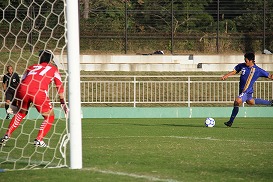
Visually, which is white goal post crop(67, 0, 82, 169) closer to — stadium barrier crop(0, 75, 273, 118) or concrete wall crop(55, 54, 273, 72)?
stadium barrier crop(0, 75, 273, 118)

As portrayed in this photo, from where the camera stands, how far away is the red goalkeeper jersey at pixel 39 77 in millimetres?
12781

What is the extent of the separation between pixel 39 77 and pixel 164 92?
18.2 meters

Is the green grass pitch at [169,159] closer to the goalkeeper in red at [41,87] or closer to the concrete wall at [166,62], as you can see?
the goalkeeper in red at [41,87]

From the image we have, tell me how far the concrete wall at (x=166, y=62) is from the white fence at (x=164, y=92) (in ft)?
17.0

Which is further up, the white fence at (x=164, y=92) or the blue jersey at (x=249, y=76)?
the blue jersey at (x=249, y=76)

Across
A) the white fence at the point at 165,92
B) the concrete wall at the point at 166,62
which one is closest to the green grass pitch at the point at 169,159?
the white fence at the point at 165,92

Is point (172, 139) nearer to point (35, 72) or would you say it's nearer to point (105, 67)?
point (35, 72)

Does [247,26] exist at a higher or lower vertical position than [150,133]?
higher

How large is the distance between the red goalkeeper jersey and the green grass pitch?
132cm

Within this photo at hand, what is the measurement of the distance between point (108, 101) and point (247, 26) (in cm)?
1740

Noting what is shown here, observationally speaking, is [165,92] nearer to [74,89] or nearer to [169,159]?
[169,159]

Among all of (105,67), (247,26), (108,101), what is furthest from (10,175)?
(247,26)

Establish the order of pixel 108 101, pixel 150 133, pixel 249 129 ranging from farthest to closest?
pixel 108 101
pixel 249 129
pixel 150 133

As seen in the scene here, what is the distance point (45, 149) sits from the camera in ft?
41.1
